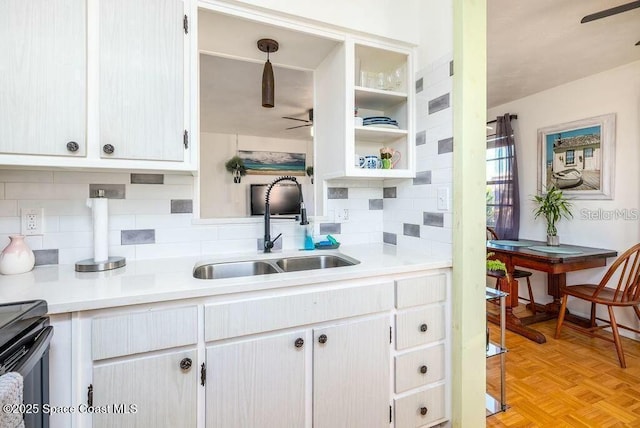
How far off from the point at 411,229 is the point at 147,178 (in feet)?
5.02

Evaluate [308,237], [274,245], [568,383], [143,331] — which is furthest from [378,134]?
[568,383]

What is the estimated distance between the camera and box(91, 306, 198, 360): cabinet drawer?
3.13ft

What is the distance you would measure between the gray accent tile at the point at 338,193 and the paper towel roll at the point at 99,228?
1.22 metres

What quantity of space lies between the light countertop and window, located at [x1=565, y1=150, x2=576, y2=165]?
8.76ft

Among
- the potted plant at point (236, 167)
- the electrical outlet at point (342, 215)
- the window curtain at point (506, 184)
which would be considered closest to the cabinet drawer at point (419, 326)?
the electrical outlet at point (342, 215)

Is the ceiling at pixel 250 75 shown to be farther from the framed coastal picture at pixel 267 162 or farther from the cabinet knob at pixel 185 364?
the cabinet knob at pixel 185 364

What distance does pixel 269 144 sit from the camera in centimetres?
306

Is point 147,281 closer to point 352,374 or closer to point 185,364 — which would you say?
point 185,364

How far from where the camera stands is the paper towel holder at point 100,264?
126 centimetres

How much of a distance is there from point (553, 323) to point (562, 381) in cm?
121

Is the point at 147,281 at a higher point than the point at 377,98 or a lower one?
lower

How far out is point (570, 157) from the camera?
312 cm

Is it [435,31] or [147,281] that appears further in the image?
[435,31]

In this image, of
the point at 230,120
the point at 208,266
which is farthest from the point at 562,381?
the point at 230,120
